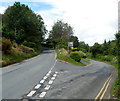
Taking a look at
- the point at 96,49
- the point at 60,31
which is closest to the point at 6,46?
the point at 96,49

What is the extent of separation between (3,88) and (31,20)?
39112 millimetres

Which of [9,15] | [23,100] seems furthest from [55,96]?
[9,15]

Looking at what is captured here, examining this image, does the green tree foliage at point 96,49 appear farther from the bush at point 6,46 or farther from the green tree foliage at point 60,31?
the bush at point 6,46

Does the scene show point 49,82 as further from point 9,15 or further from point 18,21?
point 9,15

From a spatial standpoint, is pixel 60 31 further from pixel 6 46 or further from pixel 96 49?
pixel 6 46

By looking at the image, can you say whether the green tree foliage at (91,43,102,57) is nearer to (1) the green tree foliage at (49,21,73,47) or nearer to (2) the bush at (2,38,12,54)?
(1) the green tree foliage at (49,21,73,47)

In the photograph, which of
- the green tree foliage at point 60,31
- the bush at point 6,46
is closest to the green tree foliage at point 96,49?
the green tree foliage at point 60,31

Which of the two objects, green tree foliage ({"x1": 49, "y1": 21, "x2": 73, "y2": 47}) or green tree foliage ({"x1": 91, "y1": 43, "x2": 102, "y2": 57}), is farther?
green tree foliage ({"x1": 49, "y1": 21, "x2": 73, "y2": 47})

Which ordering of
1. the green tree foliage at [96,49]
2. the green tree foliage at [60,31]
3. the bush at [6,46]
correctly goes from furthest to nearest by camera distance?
the green tree foliage at [60,31] → the green tree foliage at [96,49] → the bush at [6,46]

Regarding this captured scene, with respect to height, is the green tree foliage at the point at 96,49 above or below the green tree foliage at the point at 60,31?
below

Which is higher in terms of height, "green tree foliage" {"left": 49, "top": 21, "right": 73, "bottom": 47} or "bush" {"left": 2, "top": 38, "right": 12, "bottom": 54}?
"green tree foliage" {"left": 49, "top": 21, "right": 73, "bottom": 47}

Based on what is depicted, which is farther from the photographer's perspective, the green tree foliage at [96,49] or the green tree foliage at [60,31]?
the green tree foliage at [60,31]

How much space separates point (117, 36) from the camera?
45.7 ft

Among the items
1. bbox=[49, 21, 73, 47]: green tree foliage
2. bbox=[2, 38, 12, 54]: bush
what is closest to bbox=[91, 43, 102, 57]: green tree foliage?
bbox=[49, 21, 73, 47]: green tree foliage
